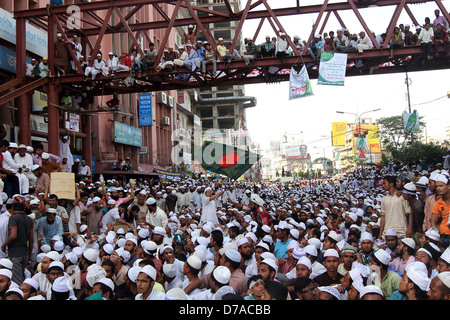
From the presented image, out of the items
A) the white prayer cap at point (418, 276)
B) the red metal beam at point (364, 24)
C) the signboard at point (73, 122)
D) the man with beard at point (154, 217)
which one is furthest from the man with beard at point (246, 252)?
the signboard at point (73, 122)

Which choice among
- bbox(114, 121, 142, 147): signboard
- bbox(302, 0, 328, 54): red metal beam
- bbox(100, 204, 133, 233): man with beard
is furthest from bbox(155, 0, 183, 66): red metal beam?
bbox(114, 121, 142, 147): signboard

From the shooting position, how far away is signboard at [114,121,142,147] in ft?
84.8

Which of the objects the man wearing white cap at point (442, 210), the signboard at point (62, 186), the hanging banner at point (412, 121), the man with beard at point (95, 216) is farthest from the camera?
the hanging banner at point (412, 121)

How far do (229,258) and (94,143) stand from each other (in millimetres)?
19536

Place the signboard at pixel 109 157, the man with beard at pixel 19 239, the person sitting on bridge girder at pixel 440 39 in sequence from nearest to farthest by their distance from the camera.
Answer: the man with beard at pixel 19 239
the person sitting on bridge girder at pixel 440 39
the signboard at pixel 109 157

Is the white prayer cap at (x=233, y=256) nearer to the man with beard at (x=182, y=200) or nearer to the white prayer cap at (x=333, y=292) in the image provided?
the white prayer cap at (x=333, y=292)

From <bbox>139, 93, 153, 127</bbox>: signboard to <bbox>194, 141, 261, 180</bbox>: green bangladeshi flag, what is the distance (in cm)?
1258

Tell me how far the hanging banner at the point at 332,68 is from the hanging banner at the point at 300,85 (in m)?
0.52

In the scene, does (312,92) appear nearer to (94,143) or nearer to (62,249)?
→ (62,249)

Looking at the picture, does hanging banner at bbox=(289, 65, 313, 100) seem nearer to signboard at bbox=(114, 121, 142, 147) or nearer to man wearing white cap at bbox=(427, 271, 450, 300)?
man wearing white cap at bbox=(427, 271, 450, 300)

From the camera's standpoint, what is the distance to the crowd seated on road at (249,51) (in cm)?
1480

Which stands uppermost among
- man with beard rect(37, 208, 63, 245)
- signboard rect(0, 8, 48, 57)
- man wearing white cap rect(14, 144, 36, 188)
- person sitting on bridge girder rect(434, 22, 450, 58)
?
signboard rect(0, 8, 48, 57)

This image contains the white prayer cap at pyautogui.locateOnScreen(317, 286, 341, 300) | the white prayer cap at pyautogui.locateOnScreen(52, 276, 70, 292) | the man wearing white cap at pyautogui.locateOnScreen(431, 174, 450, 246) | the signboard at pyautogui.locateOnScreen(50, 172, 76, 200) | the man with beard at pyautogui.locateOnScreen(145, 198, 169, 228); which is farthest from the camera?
the man with beard at pyautogui.locateOnScreen(145, 198, 169, 228)

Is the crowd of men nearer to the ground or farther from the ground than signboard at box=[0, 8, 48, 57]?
nearer to the ground
